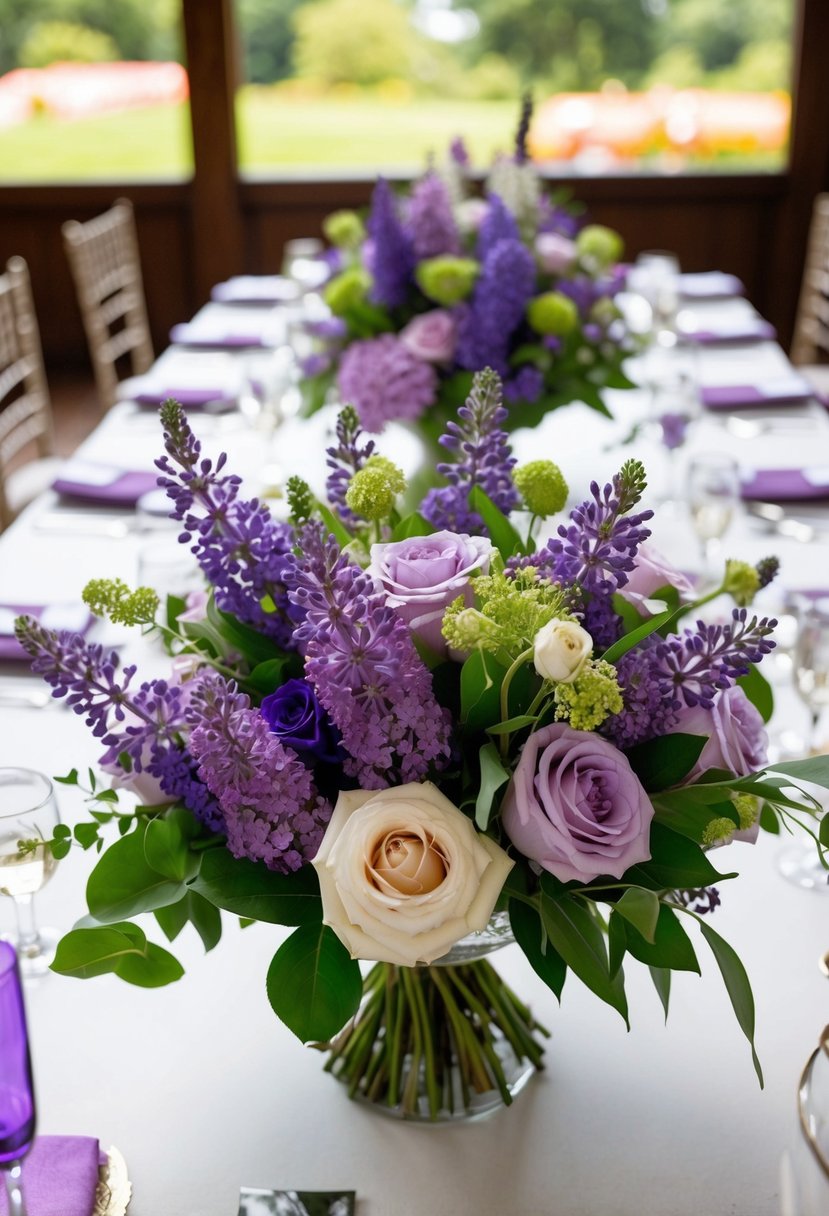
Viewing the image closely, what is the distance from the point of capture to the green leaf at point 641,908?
77 centimetres

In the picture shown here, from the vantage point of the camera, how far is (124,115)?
18.9 ft

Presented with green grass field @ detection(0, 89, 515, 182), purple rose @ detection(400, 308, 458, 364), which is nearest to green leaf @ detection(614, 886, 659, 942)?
purple rose @ detection(400, 308, 458, 364)

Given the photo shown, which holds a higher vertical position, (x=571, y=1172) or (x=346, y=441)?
(x=346, y=441)

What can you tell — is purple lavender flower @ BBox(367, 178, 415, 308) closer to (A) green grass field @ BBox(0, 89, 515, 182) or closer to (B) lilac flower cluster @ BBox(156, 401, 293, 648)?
(B) lilac flower cluster @ BBox(156, 401, 293, 648)

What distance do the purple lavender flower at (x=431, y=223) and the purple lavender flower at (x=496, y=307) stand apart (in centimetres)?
10

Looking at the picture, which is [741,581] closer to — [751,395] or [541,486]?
[541,486]


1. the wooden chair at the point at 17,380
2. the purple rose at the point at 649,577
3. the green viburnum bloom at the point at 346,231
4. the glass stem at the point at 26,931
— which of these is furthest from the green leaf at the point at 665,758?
the wooden chair at the point at 17,380

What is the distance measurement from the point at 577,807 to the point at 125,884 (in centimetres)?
32

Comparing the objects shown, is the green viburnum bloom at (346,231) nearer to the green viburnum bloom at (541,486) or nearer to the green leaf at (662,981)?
the green viburnum bloom at (541,486)

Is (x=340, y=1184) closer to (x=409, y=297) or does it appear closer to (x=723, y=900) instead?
(x=723, y=900)

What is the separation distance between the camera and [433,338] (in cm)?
199

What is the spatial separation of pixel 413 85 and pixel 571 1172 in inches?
211

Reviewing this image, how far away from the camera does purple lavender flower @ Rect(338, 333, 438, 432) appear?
193cm

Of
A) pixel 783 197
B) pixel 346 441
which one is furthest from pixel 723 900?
pixel 783 197
